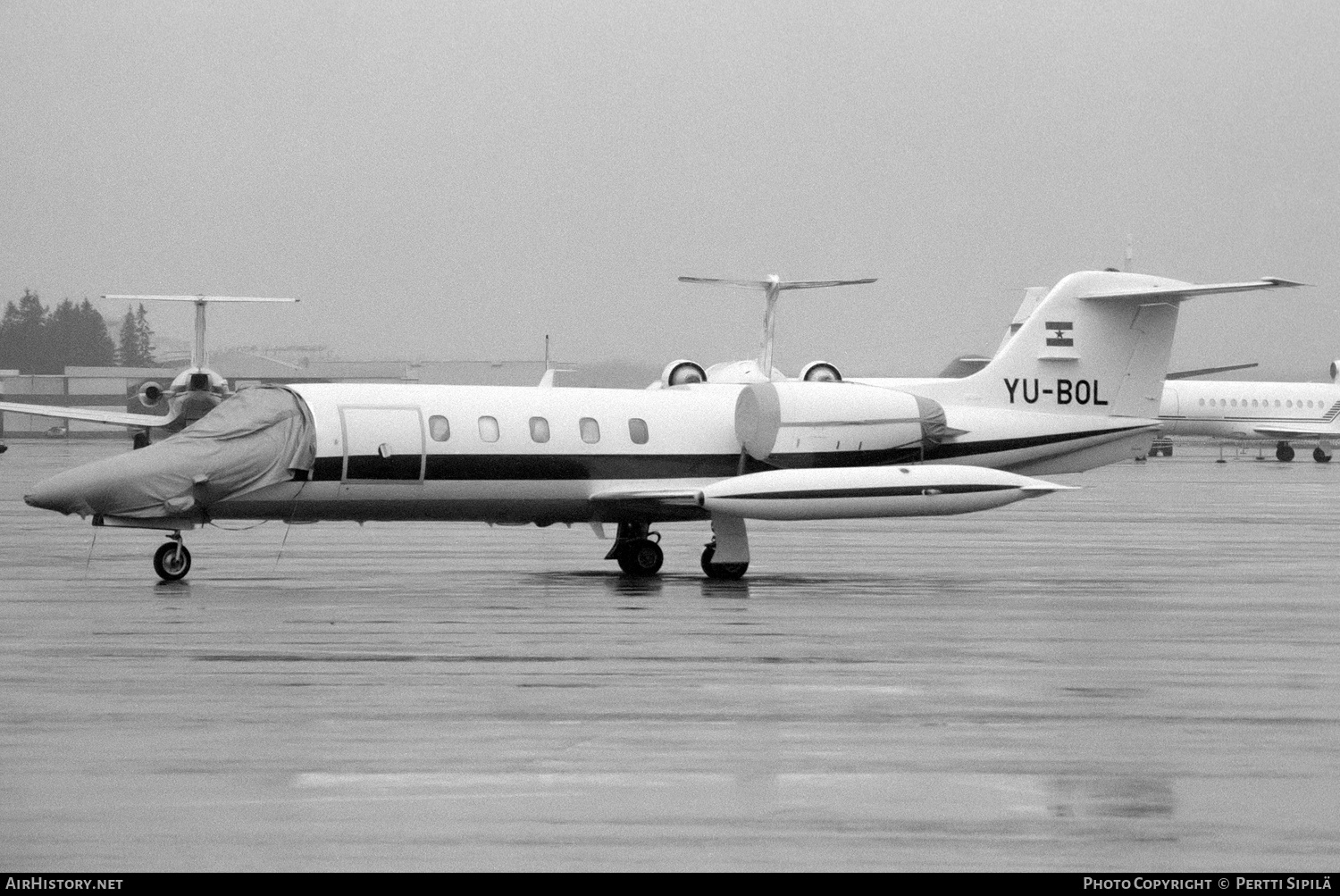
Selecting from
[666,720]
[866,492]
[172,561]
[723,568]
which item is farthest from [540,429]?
[666,720]

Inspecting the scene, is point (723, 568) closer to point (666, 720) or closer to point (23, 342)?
point (666, 720)

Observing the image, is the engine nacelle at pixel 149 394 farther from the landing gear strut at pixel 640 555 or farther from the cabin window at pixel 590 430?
the cabin window at pixel 590 430

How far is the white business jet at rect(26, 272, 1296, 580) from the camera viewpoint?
1792 cm

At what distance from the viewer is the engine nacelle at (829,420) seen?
65.8ft

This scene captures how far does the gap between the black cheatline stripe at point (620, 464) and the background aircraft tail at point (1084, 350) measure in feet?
1.85

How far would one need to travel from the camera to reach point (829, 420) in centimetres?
2034

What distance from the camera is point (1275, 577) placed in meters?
20.0

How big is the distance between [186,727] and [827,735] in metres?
3.42

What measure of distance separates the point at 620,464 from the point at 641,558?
1.19 m

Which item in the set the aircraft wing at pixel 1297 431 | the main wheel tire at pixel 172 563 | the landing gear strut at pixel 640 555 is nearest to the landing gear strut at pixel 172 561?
the main wheel tire at pixel 172 563

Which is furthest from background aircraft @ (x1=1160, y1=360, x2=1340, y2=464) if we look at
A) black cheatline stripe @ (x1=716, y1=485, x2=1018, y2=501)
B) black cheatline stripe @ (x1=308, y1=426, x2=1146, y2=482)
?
black cheatline stripe @ (x1=716, y1=485, x2=1018, y2=501)

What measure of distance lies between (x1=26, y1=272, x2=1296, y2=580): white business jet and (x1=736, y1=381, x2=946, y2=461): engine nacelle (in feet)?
0.07

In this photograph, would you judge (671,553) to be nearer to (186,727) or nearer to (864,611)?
(864,611)

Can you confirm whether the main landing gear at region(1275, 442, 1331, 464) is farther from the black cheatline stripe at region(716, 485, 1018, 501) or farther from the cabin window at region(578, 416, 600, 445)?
the cabin window at region(578, 416, 600, 445)
